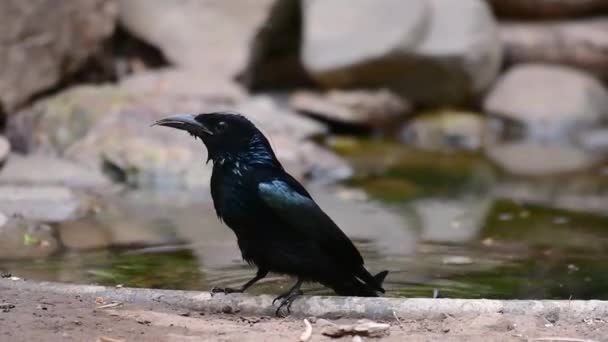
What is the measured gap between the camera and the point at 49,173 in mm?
7340

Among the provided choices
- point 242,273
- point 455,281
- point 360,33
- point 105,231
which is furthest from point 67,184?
point 360,33

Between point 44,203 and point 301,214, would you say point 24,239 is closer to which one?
point 44,203

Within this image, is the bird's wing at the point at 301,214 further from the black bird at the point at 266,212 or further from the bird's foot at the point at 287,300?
the bird's foot at the point at 287,300

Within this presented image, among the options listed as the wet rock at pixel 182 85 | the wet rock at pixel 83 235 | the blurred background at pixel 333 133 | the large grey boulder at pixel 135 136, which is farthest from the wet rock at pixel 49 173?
the wet rock at pixel 182 85

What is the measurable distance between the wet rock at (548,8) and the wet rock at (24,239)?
288 inches

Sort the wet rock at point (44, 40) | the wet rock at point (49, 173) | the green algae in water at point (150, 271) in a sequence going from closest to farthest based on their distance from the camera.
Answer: the green algae in water at point (150, 271) → the wet rock at point (49, 173) → the wet rock at point (44, 40)

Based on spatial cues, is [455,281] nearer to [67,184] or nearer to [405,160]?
[67,184]

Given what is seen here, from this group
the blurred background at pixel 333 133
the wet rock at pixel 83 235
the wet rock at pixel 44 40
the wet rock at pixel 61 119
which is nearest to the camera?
the blurred background at pixel 333 133

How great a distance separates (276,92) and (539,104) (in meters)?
2.69

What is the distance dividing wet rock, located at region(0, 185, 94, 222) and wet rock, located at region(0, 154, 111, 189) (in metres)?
0.55

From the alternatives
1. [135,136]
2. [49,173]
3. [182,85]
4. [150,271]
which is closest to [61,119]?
[135,136]

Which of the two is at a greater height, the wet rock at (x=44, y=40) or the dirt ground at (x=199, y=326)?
the wet rock at (x=44, y=40)

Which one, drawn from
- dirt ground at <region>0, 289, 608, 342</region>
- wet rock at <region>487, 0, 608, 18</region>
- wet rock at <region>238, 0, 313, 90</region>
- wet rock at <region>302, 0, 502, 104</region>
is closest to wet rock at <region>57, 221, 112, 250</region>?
dirt ground at <region>0, 289, 608, 342</region>

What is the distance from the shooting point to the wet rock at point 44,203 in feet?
19.7
